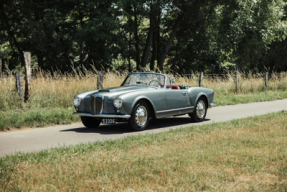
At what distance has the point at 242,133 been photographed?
7605 mm

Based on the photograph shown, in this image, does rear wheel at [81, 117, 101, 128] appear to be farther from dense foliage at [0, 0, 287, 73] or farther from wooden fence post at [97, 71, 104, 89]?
dense foliage at [0, 0, 287, 73]

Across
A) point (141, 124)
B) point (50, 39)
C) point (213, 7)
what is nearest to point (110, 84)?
point (141, 124)

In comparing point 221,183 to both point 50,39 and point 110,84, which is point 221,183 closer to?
point 110,84

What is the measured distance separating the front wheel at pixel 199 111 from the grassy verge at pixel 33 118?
363 centimetres

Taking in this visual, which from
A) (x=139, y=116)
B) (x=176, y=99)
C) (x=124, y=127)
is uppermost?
(x=176, y=99)

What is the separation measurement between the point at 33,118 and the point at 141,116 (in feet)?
11.4

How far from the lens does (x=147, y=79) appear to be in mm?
9719

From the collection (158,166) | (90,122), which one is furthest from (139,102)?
(158,166)

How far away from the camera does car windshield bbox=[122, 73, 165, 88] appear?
959 centimetres

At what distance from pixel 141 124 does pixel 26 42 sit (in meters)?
25.5

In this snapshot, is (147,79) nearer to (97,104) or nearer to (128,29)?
(97,104)

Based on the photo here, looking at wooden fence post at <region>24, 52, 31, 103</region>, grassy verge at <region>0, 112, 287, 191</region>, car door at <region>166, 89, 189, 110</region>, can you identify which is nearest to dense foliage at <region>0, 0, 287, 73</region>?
wooden fence post at <region>24, 52, 31, 103</region>

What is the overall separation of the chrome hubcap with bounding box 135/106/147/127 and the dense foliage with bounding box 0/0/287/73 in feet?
52.4

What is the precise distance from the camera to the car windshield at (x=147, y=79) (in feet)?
31.5
